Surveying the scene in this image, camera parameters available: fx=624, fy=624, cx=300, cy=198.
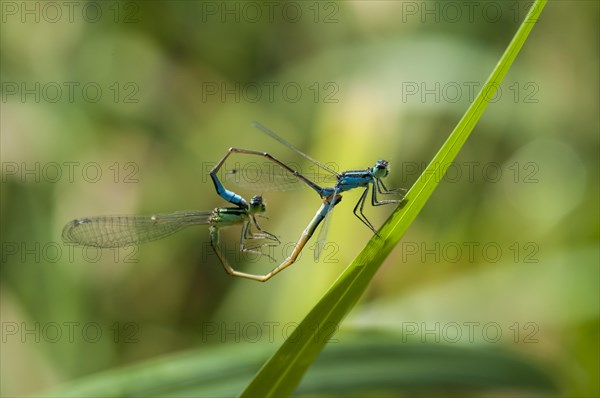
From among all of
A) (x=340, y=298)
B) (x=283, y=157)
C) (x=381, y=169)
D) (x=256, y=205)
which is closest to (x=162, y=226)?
(x=256, y=205)

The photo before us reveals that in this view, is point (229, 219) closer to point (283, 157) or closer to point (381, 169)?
point (381, 169)

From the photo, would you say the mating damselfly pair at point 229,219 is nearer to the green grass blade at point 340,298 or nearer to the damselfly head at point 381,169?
the damselfly head at point 381,169

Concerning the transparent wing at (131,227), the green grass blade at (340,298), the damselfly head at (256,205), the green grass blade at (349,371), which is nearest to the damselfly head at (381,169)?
the damselfly head at (256,205)

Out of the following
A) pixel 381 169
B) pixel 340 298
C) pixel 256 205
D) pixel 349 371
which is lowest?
pixel 349 371

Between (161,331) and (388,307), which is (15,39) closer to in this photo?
(161,331)

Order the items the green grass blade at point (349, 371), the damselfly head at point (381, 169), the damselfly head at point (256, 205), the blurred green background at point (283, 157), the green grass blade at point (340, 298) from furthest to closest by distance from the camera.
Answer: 1. the blurred green background at point (283, 157)
2. the damselfly head at point (256, 205)
3. the damselfly head at point (381, 169)
4. the green grass blade at point (349, 371)
5. the green grass blade at point (340, 298)

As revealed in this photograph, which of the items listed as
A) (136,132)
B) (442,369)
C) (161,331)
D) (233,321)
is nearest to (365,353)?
(442,369)
